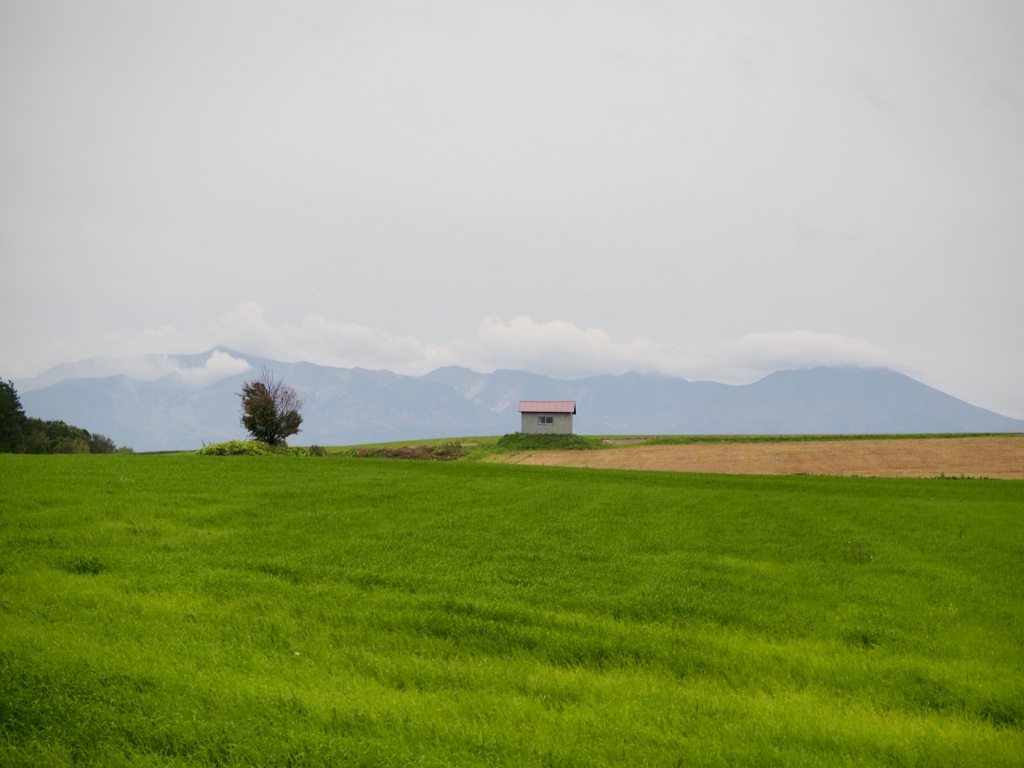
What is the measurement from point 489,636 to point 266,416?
1900 inches

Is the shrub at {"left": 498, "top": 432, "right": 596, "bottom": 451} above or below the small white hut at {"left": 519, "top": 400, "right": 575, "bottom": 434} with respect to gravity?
below

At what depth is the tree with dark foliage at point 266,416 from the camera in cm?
5472

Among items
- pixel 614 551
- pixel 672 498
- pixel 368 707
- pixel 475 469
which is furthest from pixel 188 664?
pixel 475 469

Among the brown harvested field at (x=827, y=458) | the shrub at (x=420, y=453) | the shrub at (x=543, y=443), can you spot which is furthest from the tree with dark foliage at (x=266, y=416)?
the shrub at (x=543, y=443)

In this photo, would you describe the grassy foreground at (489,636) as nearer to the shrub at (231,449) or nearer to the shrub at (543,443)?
the shrub at (231,449)

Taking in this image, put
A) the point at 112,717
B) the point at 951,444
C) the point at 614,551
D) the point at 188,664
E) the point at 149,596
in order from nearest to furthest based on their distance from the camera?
the point at 112,717
the point at 188,664
the point at 149,596
the point at 614,551
the point at 951,444

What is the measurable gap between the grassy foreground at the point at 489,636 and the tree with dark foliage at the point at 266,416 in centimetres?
3328

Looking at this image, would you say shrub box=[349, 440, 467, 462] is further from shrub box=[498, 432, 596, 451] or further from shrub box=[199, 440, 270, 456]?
shrub box=[199, 440, 270, 456]

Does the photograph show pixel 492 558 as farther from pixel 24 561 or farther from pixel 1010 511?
pixel 1010 511

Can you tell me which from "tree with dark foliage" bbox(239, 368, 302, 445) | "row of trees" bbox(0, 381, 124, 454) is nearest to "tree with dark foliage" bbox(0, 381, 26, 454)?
"row of trees" bbox(0, 381, 124, 454)

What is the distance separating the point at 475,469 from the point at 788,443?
47437mm

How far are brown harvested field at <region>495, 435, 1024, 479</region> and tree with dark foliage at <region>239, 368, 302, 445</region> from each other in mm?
18761

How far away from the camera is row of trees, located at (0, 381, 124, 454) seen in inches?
3081

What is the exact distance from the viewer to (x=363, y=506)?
2217cm
